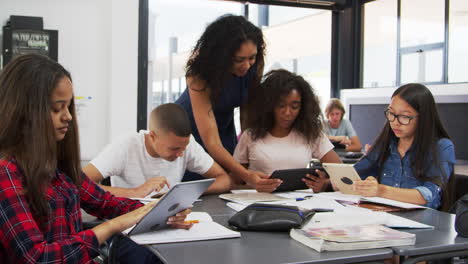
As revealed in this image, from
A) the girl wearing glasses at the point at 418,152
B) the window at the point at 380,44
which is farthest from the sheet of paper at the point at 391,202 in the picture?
the window at the point at 380,44

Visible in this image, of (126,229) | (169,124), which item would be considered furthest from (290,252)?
(169,124)

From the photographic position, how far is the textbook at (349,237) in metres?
1.22

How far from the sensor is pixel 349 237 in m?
1.26

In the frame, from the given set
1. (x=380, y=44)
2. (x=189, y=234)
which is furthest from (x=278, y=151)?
(x=380, y=44)

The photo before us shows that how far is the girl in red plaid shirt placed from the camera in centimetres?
114

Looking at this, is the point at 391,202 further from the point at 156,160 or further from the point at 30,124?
the point at 30,124

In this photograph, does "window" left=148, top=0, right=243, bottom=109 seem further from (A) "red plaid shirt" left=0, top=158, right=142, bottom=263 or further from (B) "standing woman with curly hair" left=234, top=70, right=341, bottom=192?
(A) "red plaid shirt" left=0, top=158, right=142, bottom=263

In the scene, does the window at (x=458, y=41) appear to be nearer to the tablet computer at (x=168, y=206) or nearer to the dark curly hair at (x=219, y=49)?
the dark curly hair at (x=219, y=49)

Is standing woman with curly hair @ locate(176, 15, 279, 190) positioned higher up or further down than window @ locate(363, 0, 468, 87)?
further down

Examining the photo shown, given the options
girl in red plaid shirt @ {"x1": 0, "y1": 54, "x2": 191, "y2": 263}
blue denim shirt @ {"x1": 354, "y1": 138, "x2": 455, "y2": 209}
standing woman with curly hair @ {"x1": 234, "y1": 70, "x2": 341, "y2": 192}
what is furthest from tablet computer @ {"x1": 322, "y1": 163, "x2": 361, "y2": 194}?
girl in red plaid shirt @ {"x1": 0, "y1": 54, "x2": 191, "y2": 263}

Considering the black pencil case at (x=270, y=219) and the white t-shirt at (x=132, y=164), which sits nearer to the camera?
the black pencil case at (x=270, y=219)

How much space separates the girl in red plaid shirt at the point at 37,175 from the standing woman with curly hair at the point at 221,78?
954 millimetres

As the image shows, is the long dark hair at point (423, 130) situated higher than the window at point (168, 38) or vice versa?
the window at point (168, 38)

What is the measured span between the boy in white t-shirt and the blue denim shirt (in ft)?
2.09
